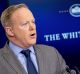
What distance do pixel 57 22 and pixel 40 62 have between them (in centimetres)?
103

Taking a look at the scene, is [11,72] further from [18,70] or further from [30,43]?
[30,43]

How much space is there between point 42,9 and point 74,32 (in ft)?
1.29

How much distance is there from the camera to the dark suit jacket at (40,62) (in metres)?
1.95

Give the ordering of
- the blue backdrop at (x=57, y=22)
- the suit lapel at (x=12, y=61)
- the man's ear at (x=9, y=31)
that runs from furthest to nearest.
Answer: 1. the blue backdrop at (x=57, y=22)
2. the man's ear at (x=9, y=31)
3. the suit lapel at (x=12, y=61)

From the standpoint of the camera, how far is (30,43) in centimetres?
197

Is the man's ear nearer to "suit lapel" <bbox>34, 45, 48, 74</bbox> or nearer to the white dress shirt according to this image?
the white dress shirt

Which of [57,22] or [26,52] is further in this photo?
[57,22]

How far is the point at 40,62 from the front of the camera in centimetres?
201

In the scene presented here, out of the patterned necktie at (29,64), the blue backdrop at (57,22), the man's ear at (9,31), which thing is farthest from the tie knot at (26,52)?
the blue backdrop at (57,22)

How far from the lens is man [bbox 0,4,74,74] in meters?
1.97

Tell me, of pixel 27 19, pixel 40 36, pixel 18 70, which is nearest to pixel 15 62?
pixel 18 70

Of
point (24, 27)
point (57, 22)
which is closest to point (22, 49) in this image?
point (24, 27)

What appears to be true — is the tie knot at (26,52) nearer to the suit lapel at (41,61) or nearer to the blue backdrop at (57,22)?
the suit lapel at (41,61)

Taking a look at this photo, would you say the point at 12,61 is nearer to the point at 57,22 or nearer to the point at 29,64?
the point at 29,64
